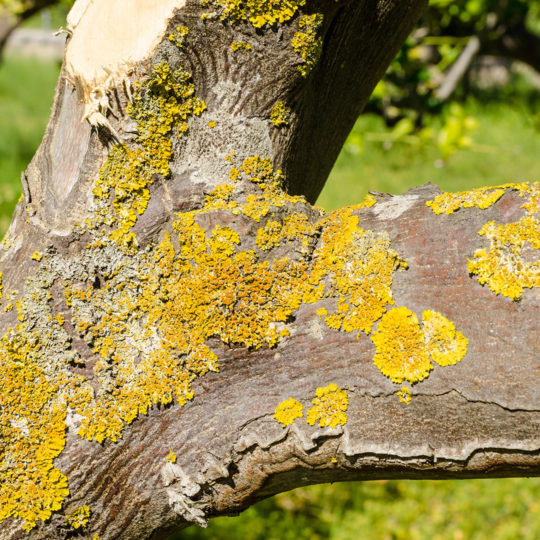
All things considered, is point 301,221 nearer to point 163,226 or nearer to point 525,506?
point 163,226

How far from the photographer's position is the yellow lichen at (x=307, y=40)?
146cm

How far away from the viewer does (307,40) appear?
4.83ft

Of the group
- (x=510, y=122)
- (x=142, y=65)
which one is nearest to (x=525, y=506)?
(x=142, y=65)

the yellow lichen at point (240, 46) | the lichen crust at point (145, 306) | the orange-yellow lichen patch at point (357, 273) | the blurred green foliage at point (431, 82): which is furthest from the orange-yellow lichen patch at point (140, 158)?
the blurred green foliage at point (431, 82)

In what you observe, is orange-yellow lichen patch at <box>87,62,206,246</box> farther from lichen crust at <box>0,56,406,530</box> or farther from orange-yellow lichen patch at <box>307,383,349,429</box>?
orange-yellow lichen patch at <box>307,383,349,429</box>

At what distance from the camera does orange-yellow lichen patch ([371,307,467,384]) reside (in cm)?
119

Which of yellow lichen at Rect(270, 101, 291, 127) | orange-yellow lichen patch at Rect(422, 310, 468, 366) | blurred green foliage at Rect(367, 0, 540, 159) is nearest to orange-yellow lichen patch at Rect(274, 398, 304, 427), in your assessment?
orange-yellow lichen patch at Rect(422, 310, 468, 366)

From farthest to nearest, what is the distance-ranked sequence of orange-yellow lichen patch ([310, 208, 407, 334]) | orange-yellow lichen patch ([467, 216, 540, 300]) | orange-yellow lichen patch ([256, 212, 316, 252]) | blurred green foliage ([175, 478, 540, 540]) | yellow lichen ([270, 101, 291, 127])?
blurred green foliage ([175, 478, 540, 540])
yellow lichen ([270, 101, 291, 127])
orange-yellow lichen patch ([256, 212, 316, 252])
orange-yellow lichen patch ([310, 208, 407, 334])
orange-yellow lichen patch ([467, 216, 540, 300])

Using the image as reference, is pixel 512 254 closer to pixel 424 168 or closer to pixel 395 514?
pixel 395 514

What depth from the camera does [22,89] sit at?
40.2 ft

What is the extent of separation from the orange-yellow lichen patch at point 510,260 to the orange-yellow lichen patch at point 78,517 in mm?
1038

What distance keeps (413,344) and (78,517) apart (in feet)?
2.89

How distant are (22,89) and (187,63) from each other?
12366 mm

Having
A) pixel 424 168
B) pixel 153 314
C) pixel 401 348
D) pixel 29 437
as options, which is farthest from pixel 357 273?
pixel 424 168
